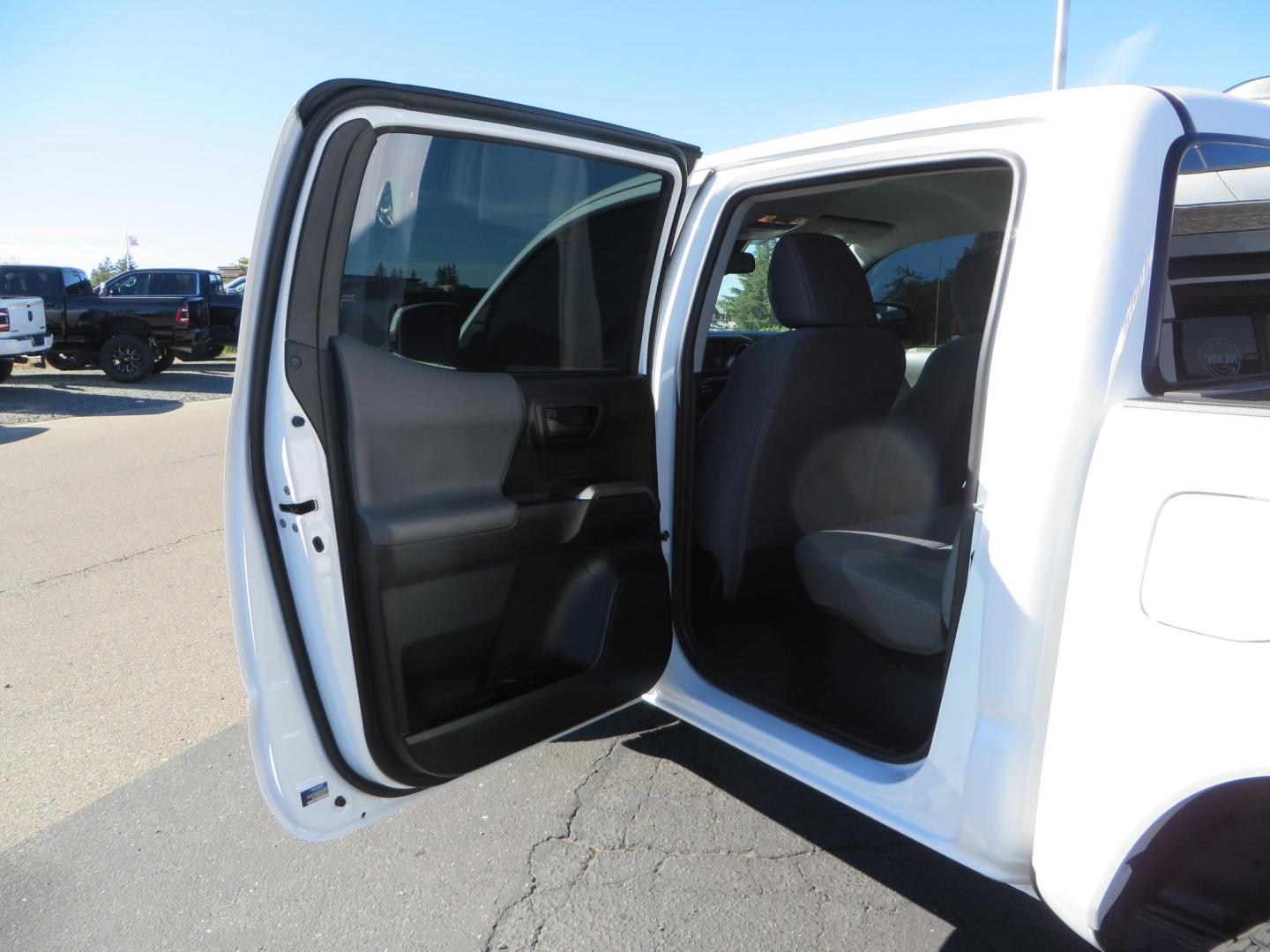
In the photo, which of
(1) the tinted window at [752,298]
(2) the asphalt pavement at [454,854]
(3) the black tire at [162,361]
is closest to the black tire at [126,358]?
(3) the black tire at [162,361]

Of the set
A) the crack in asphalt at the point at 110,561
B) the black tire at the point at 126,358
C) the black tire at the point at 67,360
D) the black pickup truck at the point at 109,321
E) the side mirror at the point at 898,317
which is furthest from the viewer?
the black tire at the point at 67,360

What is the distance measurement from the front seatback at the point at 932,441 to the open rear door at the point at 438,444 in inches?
38.7

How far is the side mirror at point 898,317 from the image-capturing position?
4.10 m

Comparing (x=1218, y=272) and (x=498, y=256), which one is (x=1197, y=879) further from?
(x=498, y=256)

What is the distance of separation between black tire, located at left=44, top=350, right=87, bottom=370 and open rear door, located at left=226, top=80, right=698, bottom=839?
15.3 metres

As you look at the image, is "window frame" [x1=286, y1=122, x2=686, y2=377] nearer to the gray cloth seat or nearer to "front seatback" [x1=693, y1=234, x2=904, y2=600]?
"front seatback" [x1=693, y1=234, x2=904, y2=600]

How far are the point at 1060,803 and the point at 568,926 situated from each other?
47.6 inches

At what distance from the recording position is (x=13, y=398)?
1265 cm

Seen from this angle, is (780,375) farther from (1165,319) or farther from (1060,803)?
(1060,803)

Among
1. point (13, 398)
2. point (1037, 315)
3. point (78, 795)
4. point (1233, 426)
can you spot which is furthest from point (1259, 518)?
point (13, 398)

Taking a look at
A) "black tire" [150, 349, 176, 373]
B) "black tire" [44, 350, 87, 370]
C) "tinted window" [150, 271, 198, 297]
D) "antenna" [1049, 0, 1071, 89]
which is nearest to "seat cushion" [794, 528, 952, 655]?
"antenna" [1049, 0, 1071, 89]

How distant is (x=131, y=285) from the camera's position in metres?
15.7

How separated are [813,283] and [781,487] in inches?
23.1

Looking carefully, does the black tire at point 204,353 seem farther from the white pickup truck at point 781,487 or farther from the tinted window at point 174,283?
the white pickup truck at point 781,487
